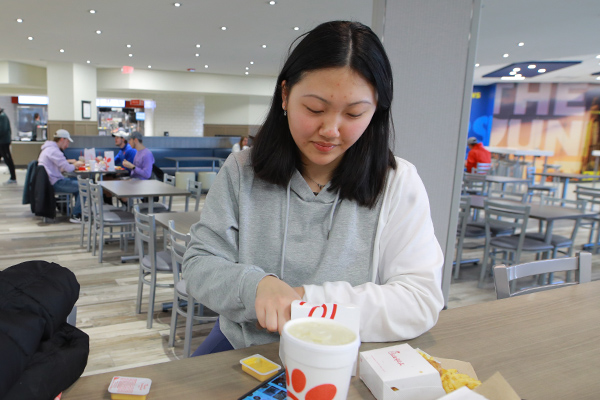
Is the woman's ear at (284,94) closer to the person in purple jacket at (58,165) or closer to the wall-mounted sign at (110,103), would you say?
the person in purple jacket at (58,165)

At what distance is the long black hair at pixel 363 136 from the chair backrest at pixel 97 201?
163 inches

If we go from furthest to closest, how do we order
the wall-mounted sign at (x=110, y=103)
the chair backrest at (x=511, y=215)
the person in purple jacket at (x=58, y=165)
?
the wall-mounted sign at (x=110, y=103) → the person in purple jacket at (x=58, y=165) → the chair backrest at (x=511, y=215)

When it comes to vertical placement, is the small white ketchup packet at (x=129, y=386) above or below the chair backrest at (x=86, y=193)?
above

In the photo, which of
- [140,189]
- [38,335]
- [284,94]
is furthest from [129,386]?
[140,189]

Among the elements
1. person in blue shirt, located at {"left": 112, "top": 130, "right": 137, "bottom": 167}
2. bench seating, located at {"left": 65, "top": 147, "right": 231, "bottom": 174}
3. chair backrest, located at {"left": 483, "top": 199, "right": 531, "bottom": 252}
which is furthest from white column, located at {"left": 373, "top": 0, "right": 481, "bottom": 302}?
bench seating, located at {"left": 65, "top": 147, "right": 231, "bottom": 174}

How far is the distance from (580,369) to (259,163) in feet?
2.54

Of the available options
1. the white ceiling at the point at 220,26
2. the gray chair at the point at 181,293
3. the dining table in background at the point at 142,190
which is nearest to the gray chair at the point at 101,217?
the dining table in background at the point at 142,190

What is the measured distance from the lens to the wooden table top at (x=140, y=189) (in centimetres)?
474

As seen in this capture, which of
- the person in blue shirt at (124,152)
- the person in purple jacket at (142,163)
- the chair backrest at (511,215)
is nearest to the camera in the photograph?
the chair backrest at (511,215)

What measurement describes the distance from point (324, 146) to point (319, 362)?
21.1 inches

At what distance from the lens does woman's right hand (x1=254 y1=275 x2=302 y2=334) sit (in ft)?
2.39

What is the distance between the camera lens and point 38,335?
0.63 m

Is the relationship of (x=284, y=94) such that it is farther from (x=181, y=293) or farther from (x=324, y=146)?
(x=181, y=293)

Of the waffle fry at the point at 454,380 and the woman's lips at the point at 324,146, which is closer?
the waffle fry at the point at 454,380
